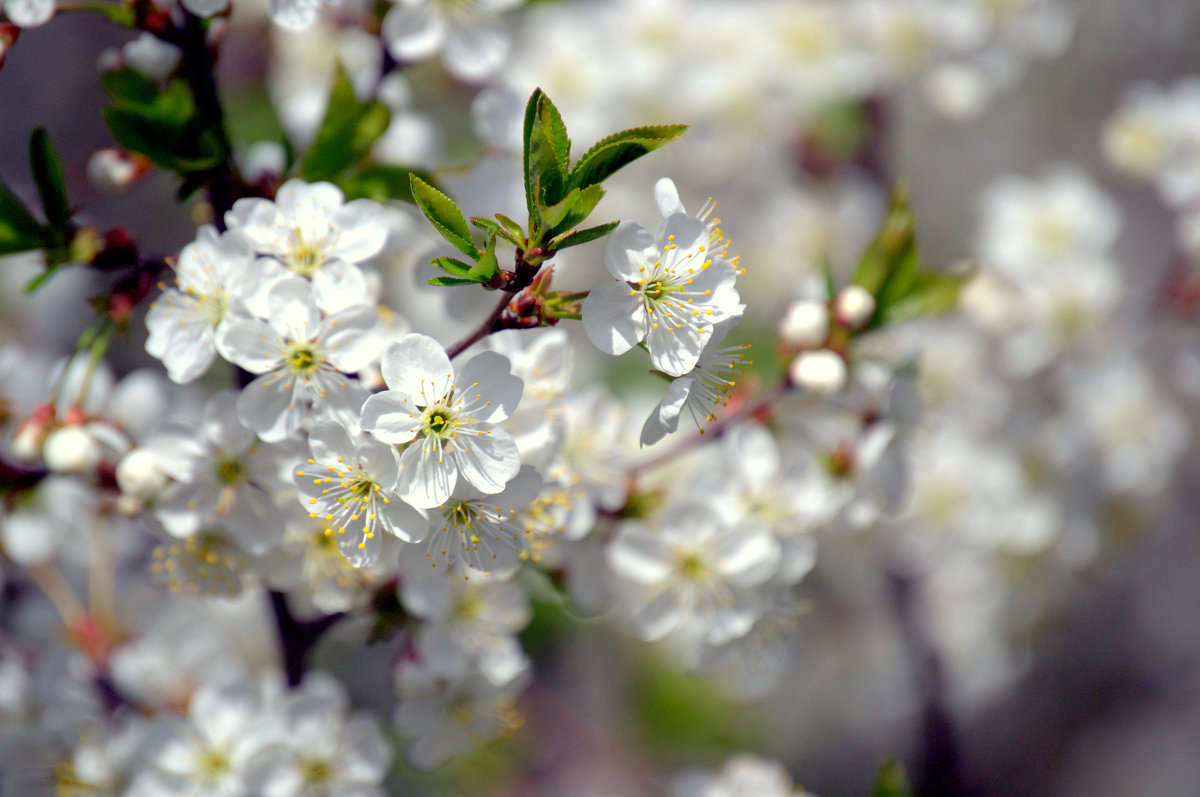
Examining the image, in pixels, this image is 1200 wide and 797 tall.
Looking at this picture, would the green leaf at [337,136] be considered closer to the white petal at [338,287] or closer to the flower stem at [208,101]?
the flower stem at [208,101]

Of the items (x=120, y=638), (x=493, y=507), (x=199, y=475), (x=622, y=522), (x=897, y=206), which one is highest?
(x=897, y=206)

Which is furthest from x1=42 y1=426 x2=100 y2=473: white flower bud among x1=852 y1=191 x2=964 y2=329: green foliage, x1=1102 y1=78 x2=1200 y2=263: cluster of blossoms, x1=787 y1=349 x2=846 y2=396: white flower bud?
x1=1102 y1=78 x2=1200 y2=263: cluster of blossoms

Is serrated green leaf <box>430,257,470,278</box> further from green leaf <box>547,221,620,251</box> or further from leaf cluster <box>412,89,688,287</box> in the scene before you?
green leaf <box>547,221,620,251</box>

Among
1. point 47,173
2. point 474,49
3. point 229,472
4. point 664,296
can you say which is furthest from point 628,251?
point 47,173

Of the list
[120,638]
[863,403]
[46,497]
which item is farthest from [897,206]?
[120,638]

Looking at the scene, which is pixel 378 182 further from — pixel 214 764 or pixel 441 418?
pixel 214 764

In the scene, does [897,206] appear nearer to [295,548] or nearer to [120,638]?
[295,548]
